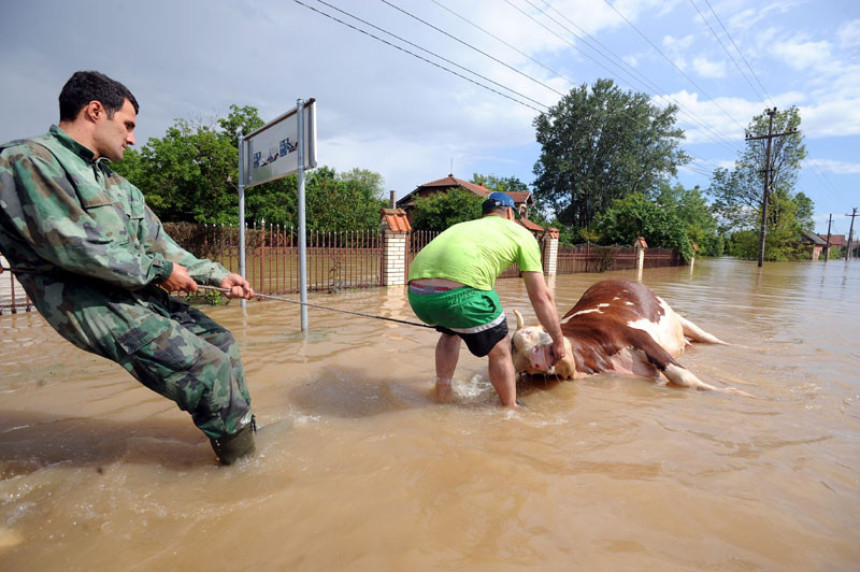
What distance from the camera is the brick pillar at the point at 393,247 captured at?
1193 cm

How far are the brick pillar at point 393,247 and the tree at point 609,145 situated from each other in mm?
35021

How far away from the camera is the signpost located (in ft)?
17.0

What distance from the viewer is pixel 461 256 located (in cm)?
283

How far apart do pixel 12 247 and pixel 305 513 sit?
160cm

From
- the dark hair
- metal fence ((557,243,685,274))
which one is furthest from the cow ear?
metal fence ((557,243,685,274))

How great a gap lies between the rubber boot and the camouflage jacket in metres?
0.83

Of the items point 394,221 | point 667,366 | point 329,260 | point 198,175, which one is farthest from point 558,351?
point 198,175

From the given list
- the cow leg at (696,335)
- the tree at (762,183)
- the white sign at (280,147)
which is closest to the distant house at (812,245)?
the tree at (762,183)

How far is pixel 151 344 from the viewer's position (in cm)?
192

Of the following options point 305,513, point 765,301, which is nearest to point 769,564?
point 305,513

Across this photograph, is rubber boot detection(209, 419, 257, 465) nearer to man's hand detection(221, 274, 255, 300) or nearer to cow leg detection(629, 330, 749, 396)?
man's hand detection(221, 274, 255, 300)

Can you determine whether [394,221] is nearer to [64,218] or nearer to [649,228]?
[64,218]

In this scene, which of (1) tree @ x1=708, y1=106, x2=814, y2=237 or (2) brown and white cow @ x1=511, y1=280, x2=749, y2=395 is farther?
(1) tree @ x1=708, y1=106, x2=814, y2=237

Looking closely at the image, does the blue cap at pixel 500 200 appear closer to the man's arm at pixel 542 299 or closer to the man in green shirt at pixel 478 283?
the man in green shirt at pixel 478 283
